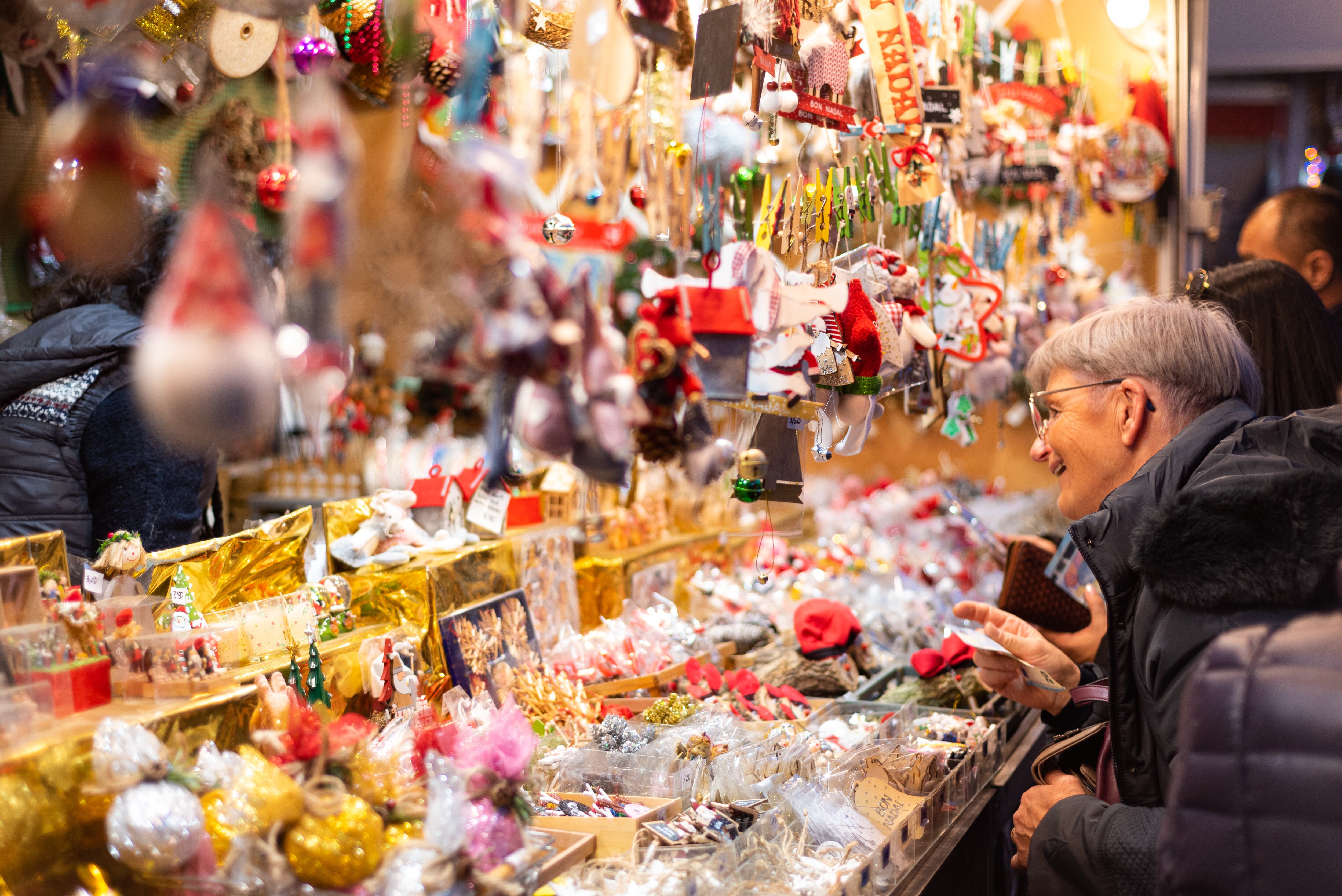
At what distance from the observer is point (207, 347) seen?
0.90m

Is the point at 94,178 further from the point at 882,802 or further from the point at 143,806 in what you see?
the point at 882,802

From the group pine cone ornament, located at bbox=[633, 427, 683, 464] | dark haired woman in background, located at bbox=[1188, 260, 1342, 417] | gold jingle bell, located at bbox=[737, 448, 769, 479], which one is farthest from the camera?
dark haired woman in background, located at bbox=[1188, 260, 1342, 417]

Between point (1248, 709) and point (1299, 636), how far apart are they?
0.09 meters

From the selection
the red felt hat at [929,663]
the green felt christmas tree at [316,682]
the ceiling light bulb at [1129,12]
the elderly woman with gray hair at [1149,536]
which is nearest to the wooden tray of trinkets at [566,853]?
the green felt christmas tree at [316,682]

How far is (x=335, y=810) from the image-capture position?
1.24 m

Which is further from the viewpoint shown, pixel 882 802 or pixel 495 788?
pixel 882 802

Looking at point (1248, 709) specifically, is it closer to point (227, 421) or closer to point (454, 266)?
point (454, 266)

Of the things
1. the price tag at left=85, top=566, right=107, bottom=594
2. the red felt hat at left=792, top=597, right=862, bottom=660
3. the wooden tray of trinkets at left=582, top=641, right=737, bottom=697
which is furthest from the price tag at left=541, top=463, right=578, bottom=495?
the price tag at left=85, top=566, right=107, bottom=594

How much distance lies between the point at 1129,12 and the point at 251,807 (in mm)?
5311

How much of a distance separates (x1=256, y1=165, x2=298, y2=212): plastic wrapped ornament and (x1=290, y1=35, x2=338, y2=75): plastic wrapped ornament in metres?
0.34

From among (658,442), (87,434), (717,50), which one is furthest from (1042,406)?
(87,434)

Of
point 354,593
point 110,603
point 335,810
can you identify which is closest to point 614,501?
point 354,593

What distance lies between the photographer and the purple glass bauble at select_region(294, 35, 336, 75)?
6.30ft

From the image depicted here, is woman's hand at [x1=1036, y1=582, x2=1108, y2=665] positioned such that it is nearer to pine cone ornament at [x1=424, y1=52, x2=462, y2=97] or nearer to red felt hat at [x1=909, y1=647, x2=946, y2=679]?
red felt hat at [x1=909, y1=647, x2=946, y2=679]
